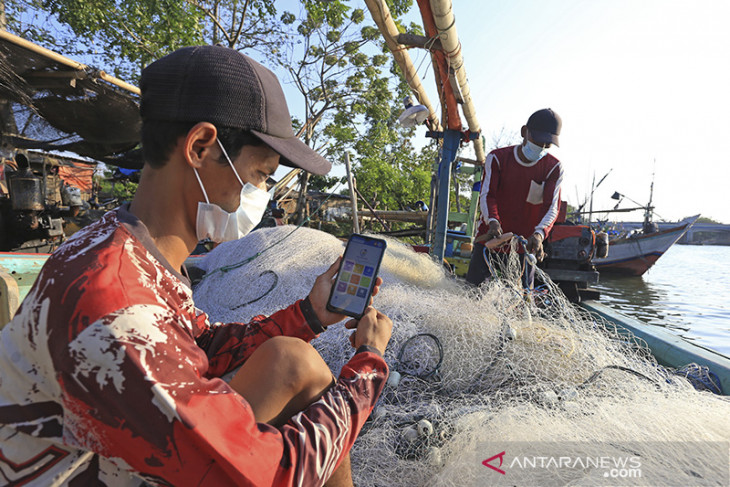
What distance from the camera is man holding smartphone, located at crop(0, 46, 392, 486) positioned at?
81cm

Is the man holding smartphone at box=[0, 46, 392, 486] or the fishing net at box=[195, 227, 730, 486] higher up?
the man holding smartphone at box=[0, 46, 392, 486]

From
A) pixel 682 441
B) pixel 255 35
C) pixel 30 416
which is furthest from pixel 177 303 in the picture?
pixel 255 35

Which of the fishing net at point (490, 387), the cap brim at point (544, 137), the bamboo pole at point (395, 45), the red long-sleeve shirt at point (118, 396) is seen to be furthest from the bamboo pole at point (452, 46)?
the red long-sleeve shirt at point (118, 396)

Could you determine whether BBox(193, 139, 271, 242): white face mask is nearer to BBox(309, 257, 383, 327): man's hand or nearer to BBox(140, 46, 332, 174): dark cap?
BBox(140, 46, 332, 174): dark cap

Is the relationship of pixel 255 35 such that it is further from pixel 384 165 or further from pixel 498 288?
pixel 498 288

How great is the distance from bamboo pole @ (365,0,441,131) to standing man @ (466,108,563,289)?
5.28 ft

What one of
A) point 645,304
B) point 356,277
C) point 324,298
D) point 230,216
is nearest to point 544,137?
point 356,277

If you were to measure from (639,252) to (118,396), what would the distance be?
971 inches

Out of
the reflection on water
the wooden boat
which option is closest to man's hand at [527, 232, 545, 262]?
the wooden boat

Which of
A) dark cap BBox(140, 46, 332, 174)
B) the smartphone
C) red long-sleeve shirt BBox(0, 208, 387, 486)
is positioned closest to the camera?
red long-sleeve shirt BBox(0, 208, 387, 486)

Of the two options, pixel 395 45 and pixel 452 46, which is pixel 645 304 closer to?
pixel 452 46

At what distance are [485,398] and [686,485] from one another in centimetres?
91

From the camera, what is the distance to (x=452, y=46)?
13.9 feet

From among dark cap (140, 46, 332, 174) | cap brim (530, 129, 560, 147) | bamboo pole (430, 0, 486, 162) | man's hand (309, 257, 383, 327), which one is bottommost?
man's hand (309, 257, 383, 327)
